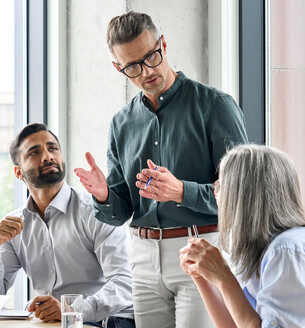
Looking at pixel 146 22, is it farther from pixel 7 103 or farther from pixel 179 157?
pixel 7 103

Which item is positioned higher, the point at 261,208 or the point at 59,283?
the point at 261,208

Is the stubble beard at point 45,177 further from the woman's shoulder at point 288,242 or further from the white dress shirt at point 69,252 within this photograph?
the woman's shoulder at point 288,242

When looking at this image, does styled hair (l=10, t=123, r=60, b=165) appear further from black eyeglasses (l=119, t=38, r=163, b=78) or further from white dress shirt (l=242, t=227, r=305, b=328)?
white dress shirt (l=242, t=227, r=305, b=328)

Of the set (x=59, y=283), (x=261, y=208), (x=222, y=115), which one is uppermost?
(x=222, y=115)

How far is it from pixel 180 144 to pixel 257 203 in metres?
0.74

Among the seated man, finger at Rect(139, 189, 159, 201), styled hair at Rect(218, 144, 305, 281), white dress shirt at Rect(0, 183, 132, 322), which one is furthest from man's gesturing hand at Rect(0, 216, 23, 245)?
styled hair at Rect(218, 144, 305, 281)

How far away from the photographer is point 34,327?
6.45ft

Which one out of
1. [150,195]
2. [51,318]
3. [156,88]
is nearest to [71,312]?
[51,318]

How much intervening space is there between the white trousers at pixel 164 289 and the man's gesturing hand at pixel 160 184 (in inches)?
10.2

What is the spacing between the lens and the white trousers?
2.21 metres

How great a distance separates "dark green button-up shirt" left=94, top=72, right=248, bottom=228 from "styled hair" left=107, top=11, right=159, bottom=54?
9.4 inches

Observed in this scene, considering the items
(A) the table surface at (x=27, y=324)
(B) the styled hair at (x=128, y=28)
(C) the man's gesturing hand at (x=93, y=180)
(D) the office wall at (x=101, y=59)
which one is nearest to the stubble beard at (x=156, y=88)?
(B) the styled hair at (x=128, y=28)

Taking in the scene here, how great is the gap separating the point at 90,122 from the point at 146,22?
1.46 metres

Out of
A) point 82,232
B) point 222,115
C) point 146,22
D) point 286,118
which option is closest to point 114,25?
point 146,22
